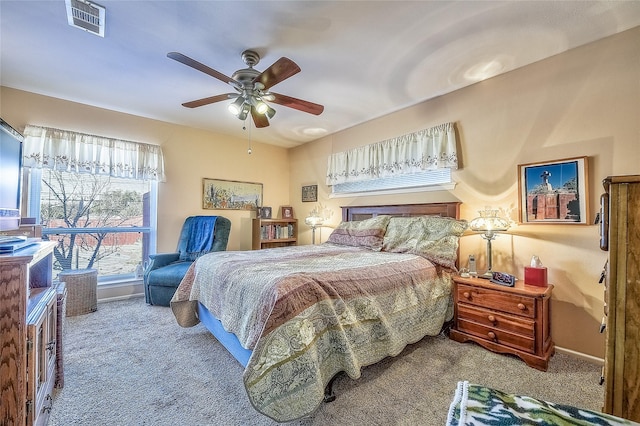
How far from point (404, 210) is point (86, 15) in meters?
3.47

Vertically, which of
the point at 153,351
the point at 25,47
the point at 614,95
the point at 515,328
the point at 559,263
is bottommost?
the point at 153,351

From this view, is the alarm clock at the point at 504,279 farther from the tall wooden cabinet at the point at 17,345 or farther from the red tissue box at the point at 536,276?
the tall wooden cabinet at the point at 17,345

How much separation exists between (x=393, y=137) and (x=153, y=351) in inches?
142

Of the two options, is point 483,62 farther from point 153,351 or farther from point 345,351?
point 153,351

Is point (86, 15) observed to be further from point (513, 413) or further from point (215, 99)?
point (513, 413)

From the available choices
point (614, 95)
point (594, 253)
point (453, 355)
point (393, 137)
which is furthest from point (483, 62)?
point (453, 355)

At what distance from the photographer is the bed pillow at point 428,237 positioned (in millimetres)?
2695

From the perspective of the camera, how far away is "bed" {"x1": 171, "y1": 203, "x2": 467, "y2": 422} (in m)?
1.46

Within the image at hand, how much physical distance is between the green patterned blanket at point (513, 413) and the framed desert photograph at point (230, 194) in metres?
4.41

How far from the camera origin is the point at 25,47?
2354 mm

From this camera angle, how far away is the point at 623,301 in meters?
1.12

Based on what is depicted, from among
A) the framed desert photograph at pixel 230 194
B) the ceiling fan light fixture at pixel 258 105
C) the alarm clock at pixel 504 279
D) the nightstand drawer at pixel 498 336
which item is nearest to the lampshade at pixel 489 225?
the alarm clock at pixel 504 279

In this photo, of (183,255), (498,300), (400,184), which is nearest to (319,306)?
(498,300)

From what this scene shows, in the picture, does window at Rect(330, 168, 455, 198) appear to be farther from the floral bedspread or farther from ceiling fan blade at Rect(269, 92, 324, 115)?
ceiling fan blade at Rect(269, 92, 324, 115)
